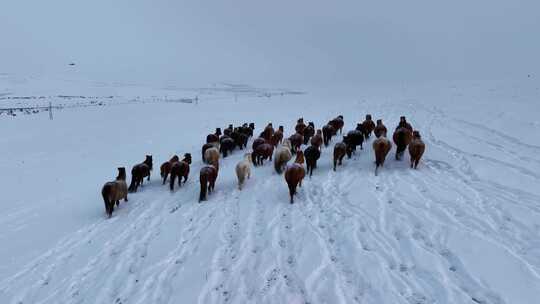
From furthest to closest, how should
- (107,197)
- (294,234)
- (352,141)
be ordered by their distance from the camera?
(352,141), (107,197), (294,234)

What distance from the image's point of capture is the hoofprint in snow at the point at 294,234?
5.80m

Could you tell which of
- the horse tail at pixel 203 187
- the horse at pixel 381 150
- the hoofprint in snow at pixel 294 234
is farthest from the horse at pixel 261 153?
the horse at pixel 381 150

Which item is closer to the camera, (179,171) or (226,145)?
(179,171)

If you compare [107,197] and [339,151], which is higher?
[339,151]

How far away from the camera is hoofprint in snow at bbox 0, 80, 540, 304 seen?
19.0 ft

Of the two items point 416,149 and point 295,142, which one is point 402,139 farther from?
point 295,142

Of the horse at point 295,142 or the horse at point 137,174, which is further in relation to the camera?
the horse at point 295,142

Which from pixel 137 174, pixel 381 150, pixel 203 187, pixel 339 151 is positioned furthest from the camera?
pixel 339 151

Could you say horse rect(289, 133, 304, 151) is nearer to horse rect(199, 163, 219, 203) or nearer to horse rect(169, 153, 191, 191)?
horse rect(199, 163, 219, 203)

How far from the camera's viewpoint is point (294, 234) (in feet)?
24.8

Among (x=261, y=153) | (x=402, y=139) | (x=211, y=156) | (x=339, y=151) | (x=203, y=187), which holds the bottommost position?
(x=203, y=187)

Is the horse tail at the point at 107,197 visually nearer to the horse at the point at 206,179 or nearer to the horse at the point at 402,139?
the horse at the point at 206,179

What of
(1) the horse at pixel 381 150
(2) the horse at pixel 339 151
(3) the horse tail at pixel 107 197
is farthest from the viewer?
(2) the horse at pixel 339 151

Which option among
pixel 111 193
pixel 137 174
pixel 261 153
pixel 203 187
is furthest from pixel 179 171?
pixel 261 153
